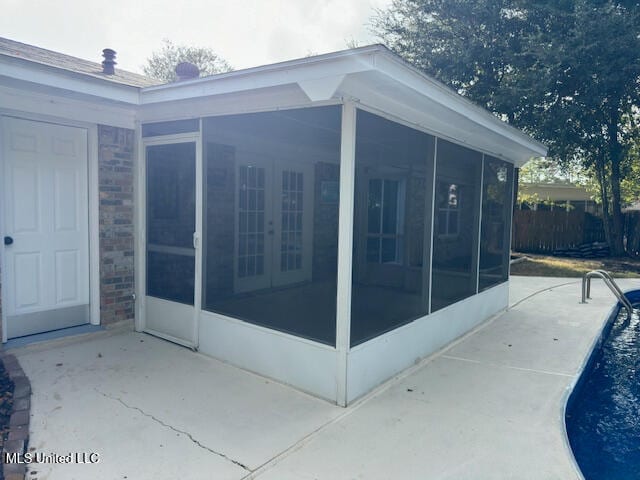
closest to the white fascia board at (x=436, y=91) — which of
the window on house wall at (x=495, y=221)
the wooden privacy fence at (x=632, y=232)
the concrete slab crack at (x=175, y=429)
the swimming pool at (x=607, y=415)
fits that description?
the window on house wall at (x=495, y=221)

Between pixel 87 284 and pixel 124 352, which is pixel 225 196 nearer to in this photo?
pixel 87 284

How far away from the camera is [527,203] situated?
17812 mm

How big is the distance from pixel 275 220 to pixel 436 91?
4.19 meters

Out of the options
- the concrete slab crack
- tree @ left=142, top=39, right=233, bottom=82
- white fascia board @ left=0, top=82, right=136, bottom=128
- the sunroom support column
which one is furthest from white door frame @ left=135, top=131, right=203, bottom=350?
tree @ left=142, top=39, right=233, bottom=82

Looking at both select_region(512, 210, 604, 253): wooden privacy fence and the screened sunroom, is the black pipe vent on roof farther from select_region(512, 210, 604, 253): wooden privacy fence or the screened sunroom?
select_region(512, 210, 604, 253): wooden privacy fence

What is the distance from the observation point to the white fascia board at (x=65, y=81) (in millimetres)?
3398

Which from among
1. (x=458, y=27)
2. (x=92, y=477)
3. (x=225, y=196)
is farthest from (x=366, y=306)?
(x=458, y=27)

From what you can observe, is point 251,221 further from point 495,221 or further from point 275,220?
point 495,221

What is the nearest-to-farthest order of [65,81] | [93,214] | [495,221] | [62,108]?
[65,81]
[62,108]
[93,214]
[495,221]

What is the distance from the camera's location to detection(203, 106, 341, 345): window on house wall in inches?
227

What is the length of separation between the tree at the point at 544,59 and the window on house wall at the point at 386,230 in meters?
5.54

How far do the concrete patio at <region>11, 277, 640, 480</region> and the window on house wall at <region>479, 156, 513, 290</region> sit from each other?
1747 mm

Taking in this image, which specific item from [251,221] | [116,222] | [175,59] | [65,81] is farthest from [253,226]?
[175,59]

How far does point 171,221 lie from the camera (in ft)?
15.8
